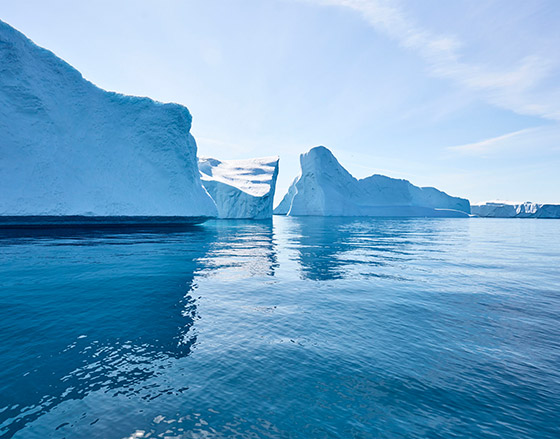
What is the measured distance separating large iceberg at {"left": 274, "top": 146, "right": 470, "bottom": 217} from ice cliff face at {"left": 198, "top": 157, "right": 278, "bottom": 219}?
15887 millimetres

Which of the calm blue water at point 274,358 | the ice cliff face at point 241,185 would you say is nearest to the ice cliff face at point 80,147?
the calm blue water at point 274,358

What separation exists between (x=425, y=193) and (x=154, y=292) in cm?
10592

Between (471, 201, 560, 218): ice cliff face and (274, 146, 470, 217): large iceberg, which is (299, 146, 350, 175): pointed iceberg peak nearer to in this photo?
(274, 146, 470, 217): large iceberg

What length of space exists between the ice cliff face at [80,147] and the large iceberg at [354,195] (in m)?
46.6

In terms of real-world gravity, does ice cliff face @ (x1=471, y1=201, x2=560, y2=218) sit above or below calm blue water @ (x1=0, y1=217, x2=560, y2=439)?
above

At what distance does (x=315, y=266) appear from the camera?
1027 cm

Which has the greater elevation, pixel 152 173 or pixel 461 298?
pixel 152 173

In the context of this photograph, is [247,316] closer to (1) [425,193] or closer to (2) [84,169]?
(2) [84,169]

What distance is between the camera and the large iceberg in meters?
71.8

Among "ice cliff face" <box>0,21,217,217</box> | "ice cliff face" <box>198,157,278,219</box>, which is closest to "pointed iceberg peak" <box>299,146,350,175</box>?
"ice cliff face" <box>198,157,278,219</box>

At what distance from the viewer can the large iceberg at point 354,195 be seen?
7181cm

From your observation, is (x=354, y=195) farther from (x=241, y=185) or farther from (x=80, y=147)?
(x=80, y=147)

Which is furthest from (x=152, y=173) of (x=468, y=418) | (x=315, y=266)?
(x=468, y=418)

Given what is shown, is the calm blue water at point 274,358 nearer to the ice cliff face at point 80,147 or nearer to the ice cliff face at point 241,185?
the ice cliff face at point 80,147
